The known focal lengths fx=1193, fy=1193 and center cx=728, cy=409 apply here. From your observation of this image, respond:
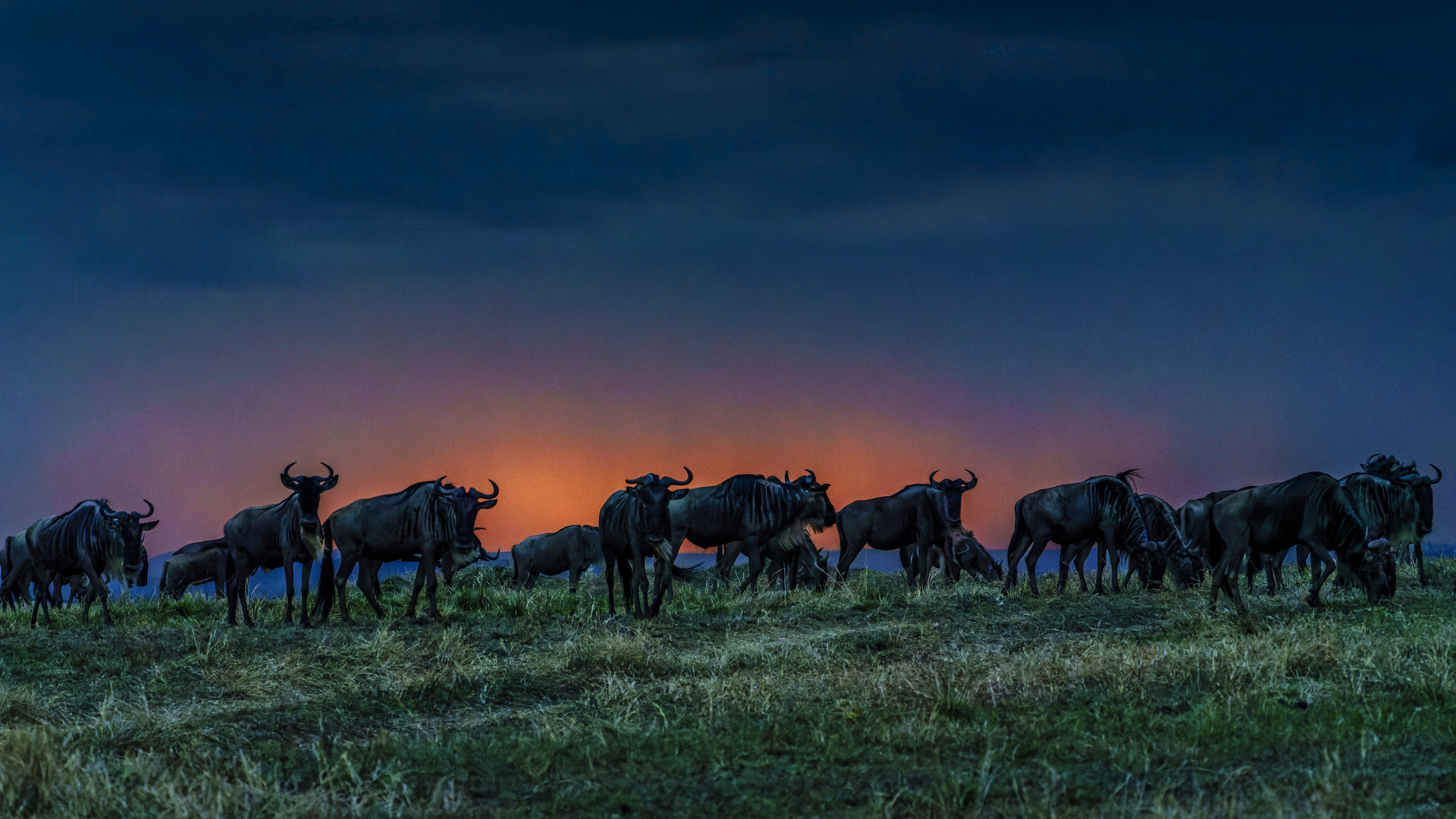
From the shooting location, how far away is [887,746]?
8180 millimetres

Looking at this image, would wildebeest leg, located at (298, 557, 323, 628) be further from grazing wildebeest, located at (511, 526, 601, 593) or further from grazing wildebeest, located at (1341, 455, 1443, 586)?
grazing wildebeest, located at (1341, 455, 1443, 586)

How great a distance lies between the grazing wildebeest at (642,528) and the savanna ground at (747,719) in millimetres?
1537

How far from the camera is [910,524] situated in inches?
980

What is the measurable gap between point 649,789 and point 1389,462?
63.8 ft

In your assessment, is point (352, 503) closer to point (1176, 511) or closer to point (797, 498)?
point (797, 498)

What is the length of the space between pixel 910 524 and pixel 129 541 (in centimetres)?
1461

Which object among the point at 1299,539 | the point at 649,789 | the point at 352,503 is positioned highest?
the point at 352,503

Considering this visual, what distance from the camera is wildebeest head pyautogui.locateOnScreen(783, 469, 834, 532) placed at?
24.0 metres

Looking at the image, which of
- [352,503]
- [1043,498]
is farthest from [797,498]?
[352,503]

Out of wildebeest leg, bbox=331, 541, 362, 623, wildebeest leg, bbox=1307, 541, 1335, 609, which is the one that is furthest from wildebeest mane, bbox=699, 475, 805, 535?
wildebeest leg, bbox=1307, 541, 1335, 609

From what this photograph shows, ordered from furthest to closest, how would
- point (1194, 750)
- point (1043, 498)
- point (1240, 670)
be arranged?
1. point (1043, 498)
2. point (1240, 670)
3. point (1194, 750)

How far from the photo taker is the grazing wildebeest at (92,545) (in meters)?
19.3

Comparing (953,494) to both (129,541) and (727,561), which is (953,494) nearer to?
(727,561)

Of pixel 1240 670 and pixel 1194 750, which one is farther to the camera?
pixel 1240 670
